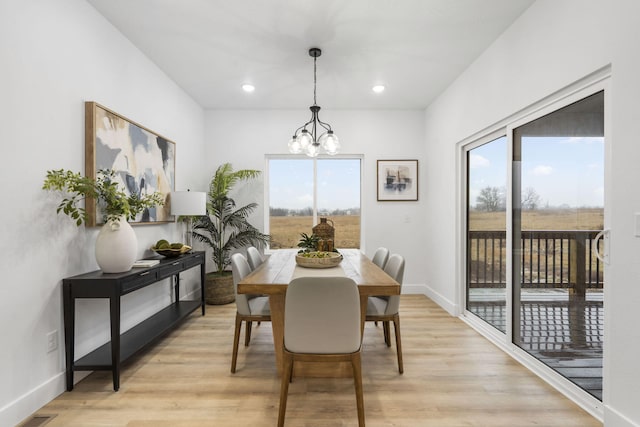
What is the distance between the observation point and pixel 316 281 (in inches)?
68.4

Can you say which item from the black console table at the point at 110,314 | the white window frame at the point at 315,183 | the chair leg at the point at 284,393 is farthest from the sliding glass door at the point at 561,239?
the black console table at the point at 110,314

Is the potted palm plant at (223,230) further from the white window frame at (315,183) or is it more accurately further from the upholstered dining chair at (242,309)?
the upholstered dining chair at (242,309)

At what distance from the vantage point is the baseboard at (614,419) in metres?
1.68

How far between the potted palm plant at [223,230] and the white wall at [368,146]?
10.8 inches

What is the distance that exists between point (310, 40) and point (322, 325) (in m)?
2.42

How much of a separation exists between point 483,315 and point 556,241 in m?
1.42

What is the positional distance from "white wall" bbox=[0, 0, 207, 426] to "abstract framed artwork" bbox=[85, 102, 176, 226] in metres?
0.08

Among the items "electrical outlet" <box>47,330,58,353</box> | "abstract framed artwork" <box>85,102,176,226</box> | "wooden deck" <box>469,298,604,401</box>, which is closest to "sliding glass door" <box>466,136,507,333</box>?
"wooden deck" <box>469,298,604,401</box>

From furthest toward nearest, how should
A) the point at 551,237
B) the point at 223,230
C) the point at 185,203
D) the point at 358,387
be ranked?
the point at 223,230 → the point at 185,203 → the point at 551,237 → the point at 358,387

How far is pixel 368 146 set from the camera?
489 cm

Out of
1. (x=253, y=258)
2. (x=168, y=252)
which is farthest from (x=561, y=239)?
(x=168, y=252)

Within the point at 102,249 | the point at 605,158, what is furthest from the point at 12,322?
the point at 605,158

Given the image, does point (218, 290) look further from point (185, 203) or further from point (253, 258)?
point (253, 258)

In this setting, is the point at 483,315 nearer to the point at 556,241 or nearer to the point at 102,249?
the point at 556,241
